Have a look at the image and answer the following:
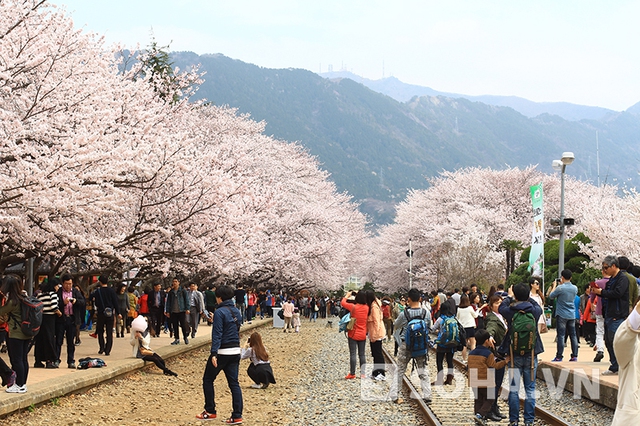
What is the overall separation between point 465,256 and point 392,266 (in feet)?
63.6

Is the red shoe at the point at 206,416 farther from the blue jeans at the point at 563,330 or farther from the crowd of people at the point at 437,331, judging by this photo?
the blue jeans at the point at 563,330

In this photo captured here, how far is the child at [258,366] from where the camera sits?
1371 cm

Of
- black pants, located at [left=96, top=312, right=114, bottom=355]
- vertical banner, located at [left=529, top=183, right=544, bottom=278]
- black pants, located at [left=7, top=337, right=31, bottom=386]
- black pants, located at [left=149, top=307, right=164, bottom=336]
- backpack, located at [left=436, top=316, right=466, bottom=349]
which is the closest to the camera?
black pants, located at [left=7, top=337, right=31, bottom=386]

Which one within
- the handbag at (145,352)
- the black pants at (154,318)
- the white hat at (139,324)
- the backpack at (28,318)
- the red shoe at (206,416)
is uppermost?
the backpack at (28,318)

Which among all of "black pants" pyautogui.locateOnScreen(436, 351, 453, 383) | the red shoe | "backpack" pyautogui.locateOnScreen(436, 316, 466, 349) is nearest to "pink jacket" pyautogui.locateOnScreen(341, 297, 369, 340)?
"black pants" pyautogui.locateOnScreen(436, 351, 453, 383)

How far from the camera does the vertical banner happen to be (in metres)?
21.7

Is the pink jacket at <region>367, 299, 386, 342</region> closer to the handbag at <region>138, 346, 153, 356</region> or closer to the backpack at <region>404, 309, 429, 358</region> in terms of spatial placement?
the backpack at <region>404, 309, 429, 358</region>

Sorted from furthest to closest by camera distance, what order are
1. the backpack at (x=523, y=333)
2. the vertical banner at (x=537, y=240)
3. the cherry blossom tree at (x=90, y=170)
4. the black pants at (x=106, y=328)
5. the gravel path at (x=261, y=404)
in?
the vertical banner at (x=537, y=240)
the black pants at (x=106, y=328)
the cherry blossom tree at (x=90, y=170)
the gravel path at (x=261, y=404)
the backpack at (x=523, y=333)

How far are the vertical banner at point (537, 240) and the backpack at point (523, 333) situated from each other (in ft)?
43.2

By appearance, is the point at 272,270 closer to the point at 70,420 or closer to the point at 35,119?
the point at 35,119

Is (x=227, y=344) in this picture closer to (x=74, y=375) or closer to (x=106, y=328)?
(x=74, y=375)

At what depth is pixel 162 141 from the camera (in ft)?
54.5

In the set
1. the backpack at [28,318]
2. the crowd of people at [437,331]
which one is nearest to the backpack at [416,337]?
the crowd of people at [437,331]

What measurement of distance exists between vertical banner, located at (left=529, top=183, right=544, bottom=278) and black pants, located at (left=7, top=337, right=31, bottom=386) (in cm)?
1534
